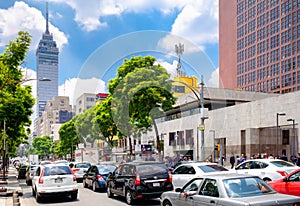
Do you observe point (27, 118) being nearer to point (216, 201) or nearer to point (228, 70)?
point (216, 201)

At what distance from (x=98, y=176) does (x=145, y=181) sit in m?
6.67

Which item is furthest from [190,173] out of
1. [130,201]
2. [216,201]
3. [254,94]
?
[254,94]

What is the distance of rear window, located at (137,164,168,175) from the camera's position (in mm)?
14171

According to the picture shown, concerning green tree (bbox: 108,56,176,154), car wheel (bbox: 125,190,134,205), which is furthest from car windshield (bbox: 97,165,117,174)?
green tree (bbox: 108,56,176,154)

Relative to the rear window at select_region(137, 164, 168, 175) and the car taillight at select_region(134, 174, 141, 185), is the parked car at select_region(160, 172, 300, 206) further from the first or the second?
the rear window at select_region(137, 164, 168, 175)

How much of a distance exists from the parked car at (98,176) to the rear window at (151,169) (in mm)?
Answer: 6037

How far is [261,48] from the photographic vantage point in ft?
306

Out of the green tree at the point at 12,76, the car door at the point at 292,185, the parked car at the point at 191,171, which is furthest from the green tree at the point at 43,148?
the car door at the point at 292,185

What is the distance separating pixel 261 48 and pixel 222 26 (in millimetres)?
19997

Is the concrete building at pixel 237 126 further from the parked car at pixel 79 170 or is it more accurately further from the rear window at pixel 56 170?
the rear window at pixel 56 170

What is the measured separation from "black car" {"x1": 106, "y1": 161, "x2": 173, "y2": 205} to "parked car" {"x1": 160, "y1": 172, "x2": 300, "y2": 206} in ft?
14.4

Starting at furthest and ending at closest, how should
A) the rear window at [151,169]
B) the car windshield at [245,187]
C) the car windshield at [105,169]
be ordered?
the car windshield at [105,169], the rear window at [151,169], the car windshield at [245,187]

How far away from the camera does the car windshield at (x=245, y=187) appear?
8250 mm

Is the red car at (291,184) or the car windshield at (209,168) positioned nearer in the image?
the red car at (291,184)
